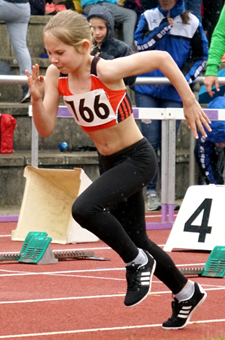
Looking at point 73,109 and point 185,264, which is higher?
point 73,109

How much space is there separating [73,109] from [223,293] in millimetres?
1856

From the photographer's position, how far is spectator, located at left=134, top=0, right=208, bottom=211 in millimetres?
9086

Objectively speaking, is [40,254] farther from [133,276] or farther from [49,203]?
[133,276]

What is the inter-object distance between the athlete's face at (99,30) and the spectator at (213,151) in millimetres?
2005

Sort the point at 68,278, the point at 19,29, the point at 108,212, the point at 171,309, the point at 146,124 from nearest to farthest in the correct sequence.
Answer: the point at 108,212 → the point at 171,309 → the point at 68,278 → the point at 146,124 → the point at 19,29

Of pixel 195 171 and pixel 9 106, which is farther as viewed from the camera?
pixel 9 106

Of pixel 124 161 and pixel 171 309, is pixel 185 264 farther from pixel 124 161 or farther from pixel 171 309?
pixel 124 161

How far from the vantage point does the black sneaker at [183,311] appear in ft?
14.2

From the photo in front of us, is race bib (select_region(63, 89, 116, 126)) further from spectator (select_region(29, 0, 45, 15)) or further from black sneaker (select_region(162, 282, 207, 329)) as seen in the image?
spectator (select_region(29, 0, 45, 15))

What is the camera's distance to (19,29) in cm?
1057

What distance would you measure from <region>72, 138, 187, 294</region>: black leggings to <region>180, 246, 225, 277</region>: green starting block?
1.50 metres

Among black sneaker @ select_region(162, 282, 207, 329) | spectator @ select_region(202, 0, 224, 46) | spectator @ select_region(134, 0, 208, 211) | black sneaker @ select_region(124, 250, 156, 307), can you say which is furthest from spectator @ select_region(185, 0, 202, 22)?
black sneaker @ select_region(124, 250, 156, 307)

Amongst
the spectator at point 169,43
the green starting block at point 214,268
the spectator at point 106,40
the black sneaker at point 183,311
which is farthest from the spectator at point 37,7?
the black sneaker at point 183,311

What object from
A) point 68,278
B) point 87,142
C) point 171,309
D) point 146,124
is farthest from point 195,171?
point 171,309
